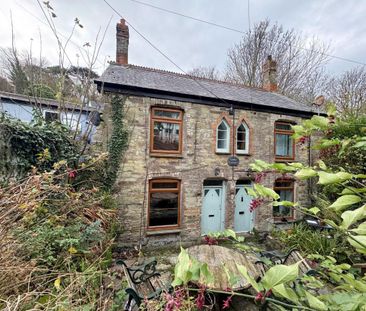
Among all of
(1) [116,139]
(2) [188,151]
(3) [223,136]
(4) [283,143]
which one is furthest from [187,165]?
(4) [283,143]

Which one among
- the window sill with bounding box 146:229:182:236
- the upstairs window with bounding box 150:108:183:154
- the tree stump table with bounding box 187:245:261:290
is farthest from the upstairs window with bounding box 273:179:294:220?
the tree stump table with bounding box 187:245:261:290

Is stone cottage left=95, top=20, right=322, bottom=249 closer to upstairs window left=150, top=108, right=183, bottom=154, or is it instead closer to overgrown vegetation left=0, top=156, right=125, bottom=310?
upstairs window left=150, top=108, right=183, bottom=154

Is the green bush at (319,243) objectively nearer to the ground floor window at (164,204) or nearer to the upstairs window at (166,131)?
the ground floor window at (164,204)

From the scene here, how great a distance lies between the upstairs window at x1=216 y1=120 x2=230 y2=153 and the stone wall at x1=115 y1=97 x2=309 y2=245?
267mm

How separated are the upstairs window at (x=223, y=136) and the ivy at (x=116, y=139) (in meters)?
3.82

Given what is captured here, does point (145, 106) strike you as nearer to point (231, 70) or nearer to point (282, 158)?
point (282, 158)

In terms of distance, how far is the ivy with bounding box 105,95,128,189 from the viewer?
6754mm

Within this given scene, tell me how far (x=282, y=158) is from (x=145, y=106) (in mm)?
6628

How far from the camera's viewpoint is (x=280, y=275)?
65 centimetres

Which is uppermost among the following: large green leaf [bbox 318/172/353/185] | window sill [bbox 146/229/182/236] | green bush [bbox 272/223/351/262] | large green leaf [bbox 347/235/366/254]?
large green leaf [bbox 318/172/353/185]

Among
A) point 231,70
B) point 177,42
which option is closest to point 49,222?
point 177,42

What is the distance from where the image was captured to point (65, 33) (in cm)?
717

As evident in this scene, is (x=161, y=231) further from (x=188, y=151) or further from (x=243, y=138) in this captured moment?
(x=243, y=138)

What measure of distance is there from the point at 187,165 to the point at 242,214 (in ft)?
11.4
